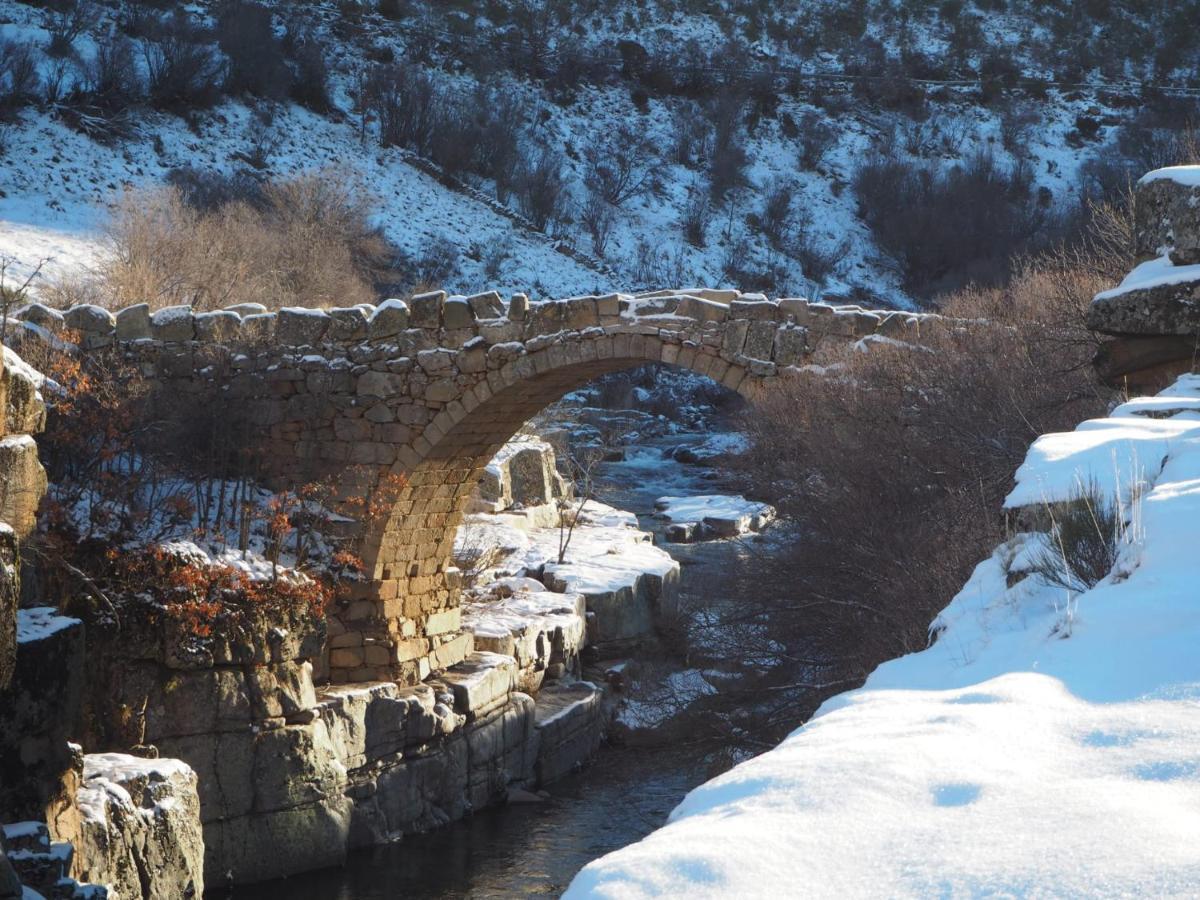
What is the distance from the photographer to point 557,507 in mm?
20234

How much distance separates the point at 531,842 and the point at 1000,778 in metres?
10.5

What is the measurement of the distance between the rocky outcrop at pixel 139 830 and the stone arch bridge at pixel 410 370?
16.5 feet

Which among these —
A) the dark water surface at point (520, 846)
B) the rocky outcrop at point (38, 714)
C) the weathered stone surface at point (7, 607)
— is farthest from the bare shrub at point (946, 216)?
the weathered stone surface at point (7, 607)

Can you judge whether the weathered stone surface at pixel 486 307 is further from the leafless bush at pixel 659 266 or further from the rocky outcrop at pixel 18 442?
the leafless bush at pixel 659 266

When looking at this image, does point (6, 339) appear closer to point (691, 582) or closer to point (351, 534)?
point (351, 534)

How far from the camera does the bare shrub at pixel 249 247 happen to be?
60.8 feet

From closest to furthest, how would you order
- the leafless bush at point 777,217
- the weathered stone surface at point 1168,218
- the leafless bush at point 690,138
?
the weathered stone surface at point 1168,218, the leafless bush at point 777,217, the leafless bush at point 690,138

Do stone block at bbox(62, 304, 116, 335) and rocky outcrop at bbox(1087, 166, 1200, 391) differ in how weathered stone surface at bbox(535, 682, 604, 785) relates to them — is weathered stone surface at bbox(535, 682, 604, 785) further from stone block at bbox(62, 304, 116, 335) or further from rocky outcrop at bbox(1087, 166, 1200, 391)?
rocky outcrop at bbox(1087, 166, 1200, 391)

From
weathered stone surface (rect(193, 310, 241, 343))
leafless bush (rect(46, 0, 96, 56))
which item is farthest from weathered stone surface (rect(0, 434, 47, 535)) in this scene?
leafless bush (rect(46, 0, 96, 56))

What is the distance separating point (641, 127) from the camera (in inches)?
1652

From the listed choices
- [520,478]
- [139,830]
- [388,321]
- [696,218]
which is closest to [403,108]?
[696,218]

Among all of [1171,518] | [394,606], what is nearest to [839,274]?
[394,606]

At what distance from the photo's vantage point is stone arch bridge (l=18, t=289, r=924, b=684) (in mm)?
11953

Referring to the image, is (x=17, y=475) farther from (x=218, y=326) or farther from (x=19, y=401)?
(x=218, y=326)
